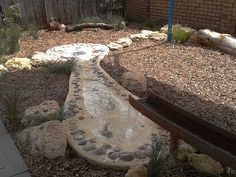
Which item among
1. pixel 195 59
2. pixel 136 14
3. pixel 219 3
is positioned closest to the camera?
pixel 195 59

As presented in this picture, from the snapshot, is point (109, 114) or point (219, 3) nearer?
point (109, 114)

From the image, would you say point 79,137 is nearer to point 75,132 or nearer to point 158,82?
point 75,132

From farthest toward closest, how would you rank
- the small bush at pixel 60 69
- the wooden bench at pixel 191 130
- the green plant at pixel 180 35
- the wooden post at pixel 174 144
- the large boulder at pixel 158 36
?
1. the large boulder at pixel 158 36
2. the green plant at pixel 180 35
3. the small bush at pixel 60 69
4. the wooden post at pixel 174 144
5. the wooden bench at pixel 191 130

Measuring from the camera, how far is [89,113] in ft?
12.8

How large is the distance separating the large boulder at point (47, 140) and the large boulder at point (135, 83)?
1379mm

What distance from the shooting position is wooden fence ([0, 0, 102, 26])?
27.6 ft

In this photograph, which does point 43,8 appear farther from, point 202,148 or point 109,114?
point 202,148

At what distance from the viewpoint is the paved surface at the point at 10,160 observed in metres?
2.87

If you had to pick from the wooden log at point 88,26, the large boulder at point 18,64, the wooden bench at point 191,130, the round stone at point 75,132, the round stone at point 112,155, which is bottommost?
the round stone at point 112,155

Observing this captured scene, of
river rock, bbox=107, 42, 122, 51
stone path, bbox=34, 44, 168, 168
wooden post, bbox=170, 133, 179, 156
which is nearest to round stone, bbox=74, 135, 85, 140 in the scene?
stone path, bbox=34, 44, 168, 168

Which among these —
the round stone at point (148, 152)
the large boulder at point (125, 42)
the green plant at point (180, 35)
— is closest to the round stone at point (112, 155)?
the round stone at point (148, 152)

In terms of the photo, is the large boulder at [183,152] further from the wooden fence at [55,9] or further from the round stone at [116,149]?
the wooden fence at [55,9]

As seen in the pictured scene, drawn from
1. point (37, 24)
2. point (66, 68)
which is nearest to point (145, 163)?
point (66, 68)

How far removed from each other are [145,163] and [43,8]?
6.68 metres
